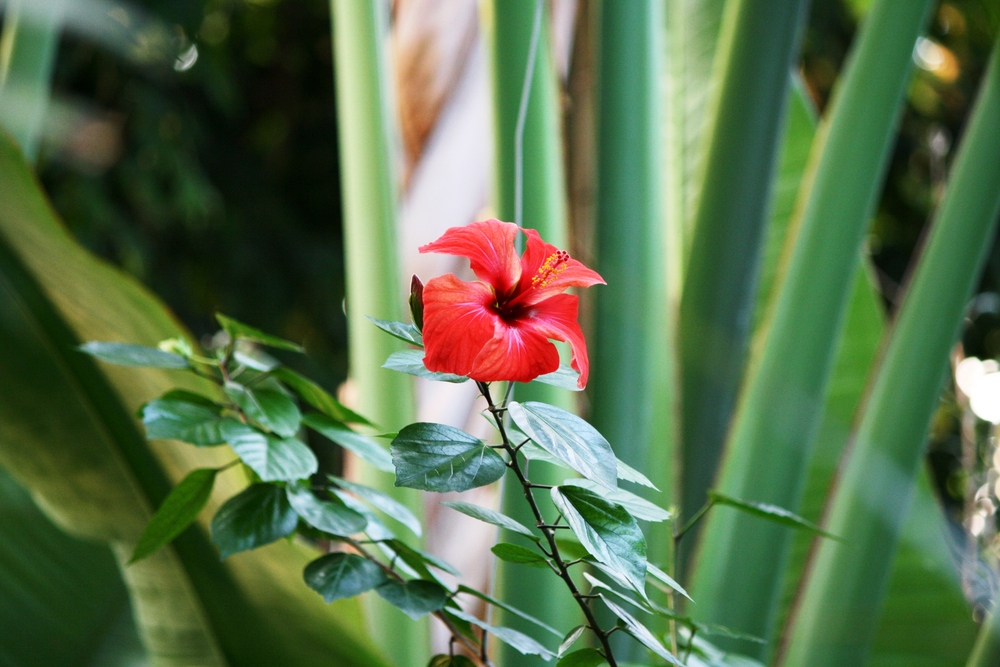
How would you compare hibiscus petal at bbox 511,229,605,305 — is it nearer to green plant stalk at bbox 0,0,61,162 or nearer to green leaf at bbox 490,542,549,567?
green leaf at bbox 490,542,549,567

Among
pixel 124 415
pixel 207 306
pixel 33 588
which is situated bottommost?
pixel 207 306

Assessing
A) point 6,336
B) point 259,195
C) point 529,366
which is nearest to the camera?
point 529,366

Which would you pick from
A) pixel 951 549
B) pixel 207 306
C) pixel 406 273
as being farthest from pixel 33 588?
pixel 207 306

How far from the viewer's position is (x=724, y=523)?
14.5 inches

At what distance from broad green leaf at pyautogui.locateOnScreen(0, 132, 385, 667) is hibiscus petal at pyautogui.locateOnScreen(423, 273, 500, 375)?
0.16 meters

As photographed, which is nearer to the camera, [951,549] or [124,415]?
[124,415]

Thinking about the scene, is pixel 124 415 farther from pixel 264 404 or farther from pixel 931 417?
pixel 931 417

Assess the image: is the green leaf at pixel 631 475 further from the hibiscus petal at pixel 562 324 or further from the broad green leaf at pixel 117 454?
the broad green leaf at pixel 117 454

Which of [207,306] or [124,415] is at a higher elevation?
[124,415]

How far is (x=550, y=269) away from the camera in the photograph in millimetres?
189

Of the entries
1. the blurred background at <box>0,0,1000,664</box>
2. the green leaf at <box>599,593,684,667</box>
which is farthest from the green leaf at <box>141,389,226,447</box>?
the blurred background at <box>0,0,1000,664</box>

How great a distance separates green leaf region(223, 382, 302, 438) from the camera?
0.22 m

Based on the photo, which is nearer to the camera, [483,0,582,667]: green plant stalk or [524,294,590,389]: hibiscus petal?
[524,294,590,389]: hibiscus petal

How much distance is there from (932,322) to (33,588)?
16.8 inches
